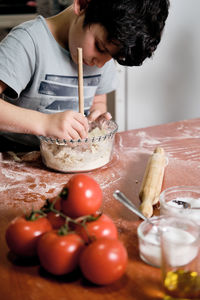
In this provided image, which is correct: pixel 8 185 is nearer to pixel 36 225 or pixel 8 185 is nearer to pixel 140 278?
pixel 36 225

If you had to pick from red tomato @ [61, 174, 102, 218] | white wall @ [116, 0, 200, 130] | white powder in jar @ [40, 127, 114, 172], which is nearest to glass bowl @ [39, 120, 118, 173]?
white powder in jar @ [40, 127, 114, 172]

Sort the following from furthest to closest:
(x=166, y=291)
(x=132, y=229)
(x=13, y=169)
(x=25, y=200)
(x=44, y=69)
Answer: (x=44, y=69) < (x=13, y=169) < (x=25, y=200) < (x=132, y=229) < (x=166, y=291)

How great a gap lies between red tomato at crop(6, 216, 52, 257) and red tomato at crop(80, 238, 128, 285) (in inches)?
4.1

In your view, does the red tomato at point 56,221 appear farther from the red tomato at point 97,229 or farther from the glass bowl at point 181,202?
the glass bowl at point 181,202

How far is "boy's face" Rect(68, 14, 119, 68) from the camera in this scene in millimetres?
1135

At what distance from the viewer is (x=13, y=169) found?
1.18m

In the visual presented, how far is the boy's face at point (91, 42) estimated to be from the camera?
1135 millimetres

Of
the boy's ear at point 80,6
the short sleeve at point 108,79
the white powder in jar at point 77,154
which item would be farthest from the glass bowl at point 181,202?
the short sleeve at point 108,79

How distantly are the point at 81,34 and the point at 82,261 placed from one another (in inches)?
31.9

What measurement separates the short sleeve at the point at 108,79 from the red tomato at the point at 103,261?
3.56 feet

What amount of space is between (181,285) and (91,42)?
2.65ft

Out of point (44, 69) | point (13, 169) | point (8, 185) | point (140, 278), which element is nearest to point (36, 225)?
point (140, 278)

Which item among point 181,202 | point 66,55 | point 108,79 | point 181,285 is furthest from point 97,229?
point 108,79

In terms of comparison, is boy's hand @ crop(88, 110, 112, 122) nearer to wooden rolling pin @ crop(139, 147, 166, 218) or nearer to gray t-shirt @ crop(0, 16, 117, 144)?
gray t-shirt @ crop(0, 16, 117, 144)
